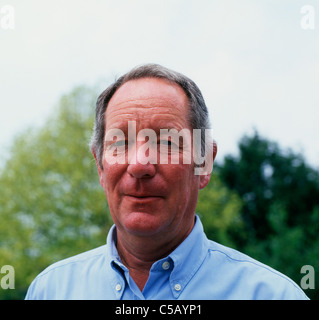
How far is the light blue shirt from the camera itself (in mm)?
1987

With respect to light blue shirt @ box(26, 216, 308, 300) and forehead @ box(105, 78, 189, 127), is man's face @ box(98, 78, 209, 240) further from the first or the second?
light blue shirt @ box(26, 216, 308, 300)

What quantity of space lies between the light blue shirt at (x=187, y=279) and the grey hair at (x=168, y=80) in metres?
0.51

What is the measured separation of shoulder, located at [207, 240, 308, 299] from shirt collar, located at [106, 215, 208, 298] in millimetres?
89

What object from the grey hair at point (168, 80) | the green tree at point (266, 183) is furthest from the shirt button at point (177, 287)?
the green tree at point (266, 183)

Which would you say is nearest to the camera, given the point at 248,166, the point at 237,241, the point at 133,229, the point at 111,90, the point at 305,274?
the point at 133,229

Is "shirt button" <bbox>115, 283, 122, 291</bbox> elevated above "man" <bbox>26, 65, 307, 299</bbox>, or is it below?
below

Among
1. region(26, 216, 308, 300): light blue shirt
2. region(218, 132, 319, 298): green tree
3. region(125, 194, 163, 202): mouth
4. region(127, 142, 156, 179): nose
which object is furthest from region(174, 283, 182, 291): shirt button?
region(218, 132, 319, 298): green tree

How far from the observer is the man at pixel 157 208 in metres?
1.90

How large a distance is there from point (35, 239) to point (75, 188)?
249 cm

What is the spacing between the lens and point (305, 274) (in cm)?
1306

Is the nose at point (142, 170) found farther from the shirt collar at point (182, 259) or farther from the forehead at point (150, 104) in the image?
the shirt collar at point (182, 259)

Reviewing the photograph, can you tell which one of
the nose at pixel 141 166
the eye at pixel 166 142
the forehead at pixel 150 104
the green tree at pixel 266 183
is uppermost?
the forehead at pixel 150 104
